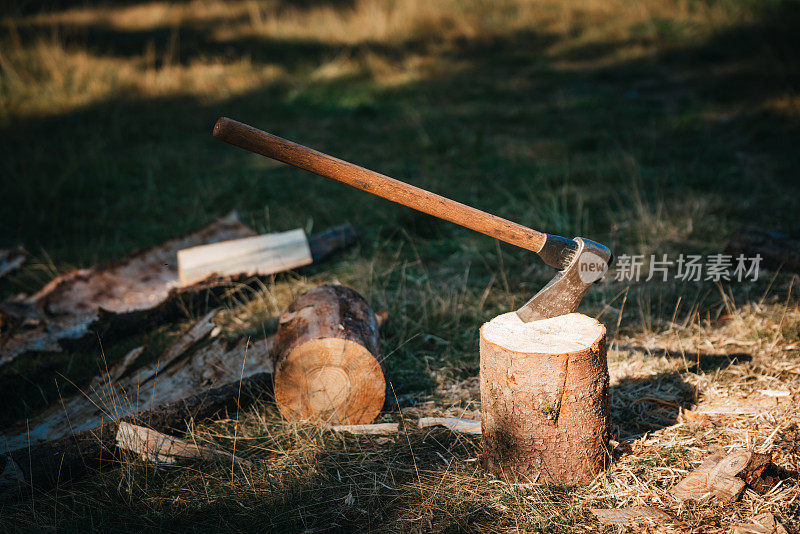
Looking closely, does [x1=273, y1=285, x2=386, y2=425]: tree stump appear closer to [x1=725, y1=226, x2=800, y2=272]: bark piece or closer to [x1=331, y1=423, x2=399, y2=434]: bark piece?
[x1=331, y1=423, x2=399, y2=434]: bark piece

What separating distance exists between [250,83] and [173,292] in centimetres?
751

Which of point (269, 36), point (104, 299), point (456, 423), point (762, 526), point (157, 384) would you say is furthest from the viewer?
point (269, 36)

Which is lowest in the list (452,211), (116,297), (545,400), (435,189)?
(116,297)

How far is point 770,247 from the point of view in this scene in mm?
4035

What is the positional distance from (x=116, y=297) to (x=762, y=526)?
13.1 feet

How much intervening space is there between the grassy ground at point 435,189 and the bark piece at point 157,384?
0.85 feet

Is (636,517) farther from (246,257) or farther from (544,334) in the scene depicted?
(246,257)

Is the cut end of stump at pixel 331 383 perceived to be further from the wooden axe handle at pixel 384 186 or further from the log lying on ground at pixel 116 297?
the log lying on ground at pixel 116 297

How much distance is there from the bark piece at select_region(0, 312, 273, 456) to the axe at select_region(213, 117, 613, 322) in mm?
1120

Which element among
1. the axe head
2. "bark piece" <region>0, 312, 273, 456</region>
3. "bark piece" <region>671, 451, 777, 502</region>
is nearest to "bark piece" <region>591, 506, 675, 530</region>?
"bark piece" <region>671, 451, 777, 502</region>

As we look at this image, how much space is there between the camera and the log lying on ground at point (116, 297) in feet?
12.1

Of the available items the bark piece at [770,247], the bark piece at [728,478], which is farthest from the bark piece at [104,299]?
the bark piece at [770,247]

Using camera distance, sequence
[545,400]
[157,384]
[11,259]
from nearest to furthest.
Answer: [545,400] < [157,384] < [11,259]

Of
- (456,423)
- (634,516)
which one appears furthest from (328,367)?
(634,516)
